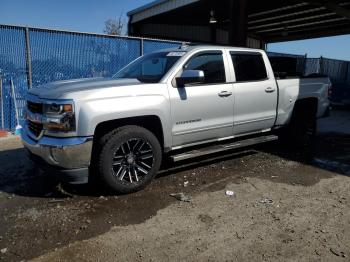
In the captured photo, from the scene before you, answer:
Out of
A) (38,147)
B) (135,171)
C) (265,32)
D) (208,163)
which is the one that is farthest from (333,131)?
(265,32)

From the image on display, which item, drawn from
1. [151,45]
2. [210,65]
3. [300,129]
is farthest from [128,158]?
[151,45]

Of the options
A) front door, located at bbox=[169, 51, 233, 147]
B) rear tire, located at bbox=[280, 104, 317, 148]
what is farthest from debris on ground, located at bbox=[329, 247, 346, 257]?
rear tire, located at bbox=[280, 104, 317, 148]

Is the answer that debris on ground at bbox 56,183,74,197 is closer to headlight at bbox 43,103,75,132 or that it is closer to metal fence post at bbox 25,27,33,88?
headlight at bbox 43,103,75,132

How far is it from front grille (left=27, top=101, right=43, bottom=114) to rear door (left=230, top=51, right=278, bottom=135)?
285 centimetres

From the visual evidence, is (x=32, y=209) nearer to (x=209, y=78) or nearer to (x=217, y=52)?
(x=209, y=78)

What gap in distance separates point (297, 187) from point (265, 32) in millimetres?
20927

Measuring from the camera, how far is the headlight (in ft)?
13.2

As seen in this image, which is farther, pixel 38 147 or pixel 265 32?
pixel 265 32

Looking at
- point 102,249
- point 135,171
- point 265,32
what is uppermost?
point 265,32

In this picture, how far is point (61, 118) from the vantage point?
4.04 m

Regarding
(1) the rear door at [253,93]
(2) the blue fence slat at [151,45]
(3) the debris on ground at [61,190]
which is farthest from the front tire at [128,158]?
(2) the blue fence slat at [151,45]

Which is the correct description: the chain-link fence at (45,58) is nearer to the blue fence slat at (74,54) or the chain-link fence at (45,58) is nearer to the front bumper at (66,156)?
the blue fence slat at (74,54)

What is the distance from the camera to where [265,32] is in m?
24.0

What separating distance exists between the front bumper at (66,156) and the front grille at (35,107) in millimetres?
370
